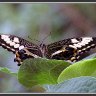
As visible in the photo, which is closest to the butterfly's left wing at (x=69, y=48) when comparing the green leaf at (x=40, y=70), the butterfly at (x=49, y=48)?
the butterfly at (x=49, y=48)

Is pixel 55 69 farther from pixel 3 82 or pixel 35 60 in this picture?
pixel 3 82

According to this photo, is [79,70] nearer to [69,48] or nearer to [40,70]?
[40,70]

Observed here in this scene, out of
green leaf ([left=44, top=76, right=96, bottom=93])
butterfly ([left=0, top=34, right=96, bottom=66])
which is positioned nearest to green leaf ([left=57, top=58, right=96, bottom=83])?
green leaf ([left=44, top=76, right=96, bottom=93])

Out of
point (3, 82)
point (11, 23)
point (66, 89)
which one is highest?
point (11, 23)

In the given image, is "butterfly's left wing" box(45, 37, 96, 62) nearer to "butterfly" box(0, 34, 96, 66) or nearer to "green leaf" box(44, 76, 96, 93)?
"butterfly" box(0, 34, 96, 66)

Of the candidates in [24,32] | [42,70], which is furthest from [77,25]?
[42,70]

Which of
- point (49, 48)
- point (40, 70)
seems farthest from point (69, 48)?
point (40, 70)

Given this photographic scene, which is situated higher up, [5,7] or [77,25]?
[5,7]
